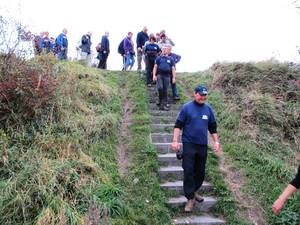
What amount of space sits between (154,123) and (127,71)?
14.2ft

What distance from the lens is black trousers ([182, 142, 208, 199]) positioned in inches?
170

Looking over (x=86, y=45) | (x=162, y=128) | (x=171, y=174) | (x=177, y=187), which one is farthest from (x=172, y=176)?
(x=86, y=45)

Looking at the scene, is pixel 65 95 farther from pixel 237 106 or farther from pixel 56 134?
pixel 237 106

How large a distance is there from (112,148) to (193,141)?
81.6 inches

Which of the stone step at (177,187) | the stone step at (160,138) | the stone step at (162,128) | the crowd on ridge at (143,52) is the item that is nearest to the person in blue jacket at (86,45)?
the crowd on ridge at (143,52)

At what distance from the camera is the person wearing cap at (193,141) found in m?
4.33

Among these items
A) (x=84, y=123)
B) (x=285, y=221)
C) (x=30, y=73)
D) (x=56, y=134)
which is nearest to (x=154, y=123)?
(x=84, y=123)

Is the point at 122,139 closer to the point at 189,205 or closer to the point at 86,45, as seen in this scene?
the point at 189,205

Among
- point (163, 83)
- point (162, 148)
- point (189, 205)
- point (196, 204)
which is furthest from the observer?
point (163, 83)

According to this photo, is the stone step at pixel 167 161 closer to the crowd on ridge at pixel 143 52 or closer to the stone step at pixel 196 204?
the stone step at pixel 196 204

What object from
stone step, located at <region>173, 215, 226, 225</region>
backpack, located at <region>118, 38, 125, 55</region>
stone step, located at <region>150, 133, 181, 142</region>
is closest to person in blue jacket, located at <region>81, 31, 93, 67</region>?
backpack, located at <region>118, 38, 125, 55</region>

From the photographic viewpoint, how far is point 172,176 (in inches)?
209

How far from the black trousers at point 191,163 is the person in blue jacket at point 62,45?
7.41m

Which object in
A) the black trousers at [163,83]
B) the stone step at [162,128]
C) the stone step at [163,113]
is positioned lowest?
the stone step at [162,128]
